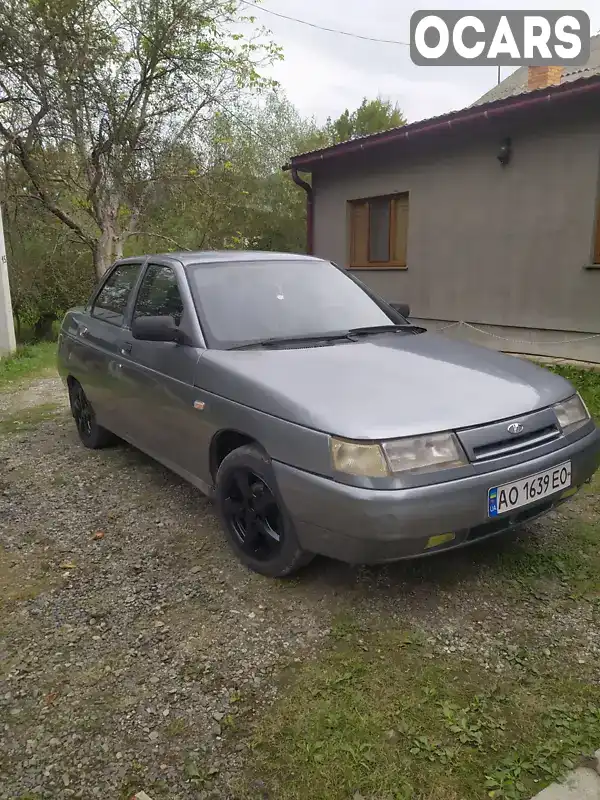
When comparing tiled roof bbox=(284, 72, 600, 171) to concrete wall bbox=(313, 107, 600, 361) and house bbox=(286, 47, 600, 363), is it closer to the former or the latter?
house bbox=(286, 47, 600, 363)

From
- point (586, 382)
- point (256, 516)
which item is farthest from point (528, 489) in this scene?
point (586, 382)

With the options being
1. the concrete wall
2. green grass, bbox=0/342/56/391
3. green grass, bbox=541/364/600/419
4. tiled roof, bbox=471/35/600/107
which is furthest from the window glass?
green grass, bbox=0/342/56/391

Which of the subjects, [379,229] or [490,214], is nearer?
[490,214]

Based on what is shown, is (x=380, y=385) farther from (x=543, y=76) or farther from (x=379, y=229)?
(x=543, y=76)

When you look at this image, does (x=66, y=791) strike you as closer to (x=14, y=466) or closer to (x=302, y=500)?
(x=302, y=500)

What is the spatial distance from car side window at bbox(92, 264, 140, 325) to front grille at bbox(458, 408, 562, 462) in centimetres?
277

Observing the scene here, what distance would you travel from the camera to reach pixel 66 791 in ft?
6.02

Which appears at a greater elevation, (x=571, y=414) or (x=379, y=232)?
(x=379, y=232)

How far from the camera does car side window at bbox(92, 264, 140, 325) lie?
14.4 feet

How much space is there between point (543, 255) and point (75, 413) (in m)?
6.27

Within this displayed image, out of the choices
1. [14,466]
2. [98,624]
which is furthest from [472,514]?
[14,466]

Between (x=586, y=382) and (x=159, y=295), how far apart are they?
504 cm

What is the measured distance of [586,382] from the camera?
673cm

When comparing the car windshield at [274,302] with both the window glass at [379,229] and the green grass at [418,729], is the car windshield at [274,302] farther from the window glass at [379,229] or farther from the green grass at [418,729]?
the window glass at [379,229]
